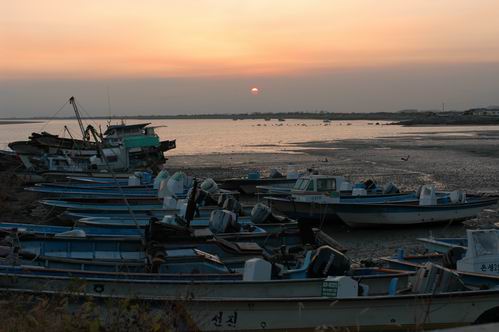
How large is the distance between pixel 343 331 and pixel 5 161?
32.7 meters

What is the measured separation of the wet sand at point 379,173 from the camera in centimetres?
2002

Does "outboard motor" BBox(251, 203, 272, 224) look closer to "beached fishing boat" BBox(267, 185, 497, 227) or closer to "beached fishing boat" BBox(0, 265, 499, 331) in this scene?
"beached fishing boat" BBox(267, 185, 497, 227)

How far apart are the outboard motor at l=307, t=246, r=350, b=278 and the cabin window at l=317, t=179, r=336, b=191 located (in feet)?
40.6

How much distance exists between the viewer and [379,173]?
39031 mm

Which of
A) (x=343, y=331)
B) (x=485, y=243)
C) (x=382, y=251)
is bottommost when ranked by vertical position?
(x=382, y=251)

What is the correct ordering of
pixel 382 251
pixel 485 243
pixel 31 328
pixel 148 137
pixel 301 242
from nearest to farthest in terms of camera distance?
pixel 31 328
pixel 485 243
pixel 301 242
pixel 382 251
pixel 148 137

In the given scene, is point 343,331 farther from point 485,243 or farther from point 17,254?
point 17,254

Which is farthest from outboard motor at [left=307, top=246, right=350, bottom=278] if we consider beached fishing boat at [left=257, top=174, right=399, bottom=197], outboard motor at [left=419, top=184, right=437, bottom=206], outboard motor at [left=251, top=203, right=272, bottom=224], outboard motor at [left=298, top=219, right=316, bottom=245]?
outboard motor at [left=419, top=184, right=437, bottom=206]

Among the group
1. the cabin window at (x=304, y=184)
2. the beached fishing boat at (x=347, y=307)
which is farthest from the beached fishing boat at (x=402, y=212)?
the beached fishing boat at (x=347, y=307)

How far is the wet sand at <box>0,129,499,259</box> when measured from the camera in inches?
788

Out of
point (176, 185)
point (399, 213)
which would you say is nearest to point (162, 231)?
point (176, 185)

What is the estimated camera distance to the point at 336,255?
1001 centimetres

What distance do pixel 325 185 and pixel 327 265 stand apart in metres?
12.7

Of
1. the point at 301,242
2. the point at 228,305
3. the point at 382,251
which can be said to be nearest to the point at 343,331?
the point at 228,305
